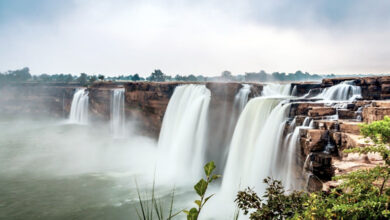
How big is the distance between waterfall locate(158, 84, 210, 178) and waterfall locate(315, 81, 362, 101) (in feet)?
26.7

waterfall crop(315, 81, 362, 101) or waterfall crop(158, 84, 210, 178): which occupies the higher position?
waterfall crop(315, 81, 362, 101)

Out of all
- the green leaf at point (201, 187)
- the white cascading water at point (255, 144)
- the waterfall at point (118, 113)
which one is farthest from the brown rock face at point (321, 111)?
the waterfall at point (118, 113)

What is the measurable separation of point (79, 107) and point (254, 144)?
31399mm

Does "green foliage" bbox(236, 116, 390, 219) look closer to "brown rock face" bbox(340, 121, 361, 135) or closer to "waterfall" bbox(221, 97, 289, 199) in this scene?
"brown rock face" bbox(340, 121, 361, 135)

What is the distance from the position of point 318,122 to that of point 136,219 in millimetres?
8863

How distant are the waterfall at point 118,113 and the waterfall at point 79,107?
7.25 m

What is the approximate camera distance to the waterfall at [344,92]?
484 inches

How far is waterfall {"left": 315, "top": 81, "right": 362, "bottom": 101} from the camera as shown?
12.3 m

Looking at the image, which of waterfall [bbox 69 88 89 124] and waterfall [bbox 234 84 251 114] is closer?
waterfall [bbox 234 84 251 114]

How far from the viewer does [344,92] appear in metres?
12.4

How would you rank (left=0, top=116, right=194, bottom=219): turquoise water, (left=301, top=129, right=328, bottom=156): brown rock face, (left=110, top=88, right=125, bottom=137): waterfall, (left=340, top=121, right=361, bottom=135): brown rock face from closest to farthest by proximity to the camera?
(left=340, top=121, right=361, bottom=135): brown rock face
(left=301, top=129, right=328, bottom=156): brown rock face
(left=0, top=116, right=194, bottom=219): turquoise water
(left=110, top=88, right=125, bottom=137): waterfall

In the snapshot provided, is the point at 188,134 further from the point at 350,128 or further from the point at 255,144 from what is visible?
the point at 350,128

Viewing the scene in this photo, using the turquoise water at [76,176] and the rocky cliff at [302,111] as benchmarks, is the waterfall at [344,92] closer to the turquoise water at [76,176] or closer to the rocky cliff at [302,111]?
the rocky cliff at [302,111]

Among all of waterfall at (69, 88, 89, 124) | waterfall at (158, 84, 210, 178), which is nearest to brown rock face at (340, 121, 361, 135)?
waterfall at (158, 84, 210, 178)
